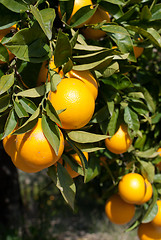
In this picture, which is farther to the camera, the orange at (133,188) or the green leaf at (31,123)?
the orange at (133,188)

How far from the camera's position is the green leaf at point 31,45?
59cm

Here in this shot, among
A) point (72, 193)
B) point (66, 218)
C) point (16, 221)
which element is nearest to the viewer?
point (72, 193)

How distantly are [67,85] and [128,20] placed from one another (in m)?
0.38

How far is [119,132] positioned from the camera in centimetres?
95

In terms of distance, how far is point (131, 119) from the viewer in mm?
930

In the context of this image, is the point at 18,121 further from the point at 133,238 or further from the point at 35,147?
the point at 133,238

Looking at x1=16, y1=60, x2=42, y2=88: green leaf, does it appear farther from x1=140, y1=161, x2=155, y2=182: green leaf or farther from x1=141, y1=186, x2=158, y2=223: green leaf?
x1=141, y1=186, x2=158, y2=223: green leaf

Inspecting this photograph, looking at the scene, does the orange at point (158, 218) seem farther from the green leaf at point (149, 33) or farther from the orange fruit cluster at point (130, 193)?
the green leaf at point (149, 33)

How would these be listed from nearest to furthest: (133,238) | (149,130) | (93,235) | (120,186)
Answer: (120,186)
(149,130)
(133,238)
(93,235)

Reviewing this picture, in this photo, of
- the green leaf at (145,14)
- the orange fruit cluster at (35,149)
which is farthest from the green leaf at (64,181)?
the green leaf at (145,14)

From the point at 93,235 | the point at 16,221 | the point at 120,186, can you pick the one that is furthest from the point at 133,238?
the point at 120,186

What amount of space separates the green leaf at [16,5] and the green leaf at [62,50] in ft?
0.43

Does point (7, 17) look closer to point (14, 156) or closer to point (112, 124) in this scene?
point (14, 156)

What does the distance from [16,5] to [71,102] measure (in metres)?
0.27
